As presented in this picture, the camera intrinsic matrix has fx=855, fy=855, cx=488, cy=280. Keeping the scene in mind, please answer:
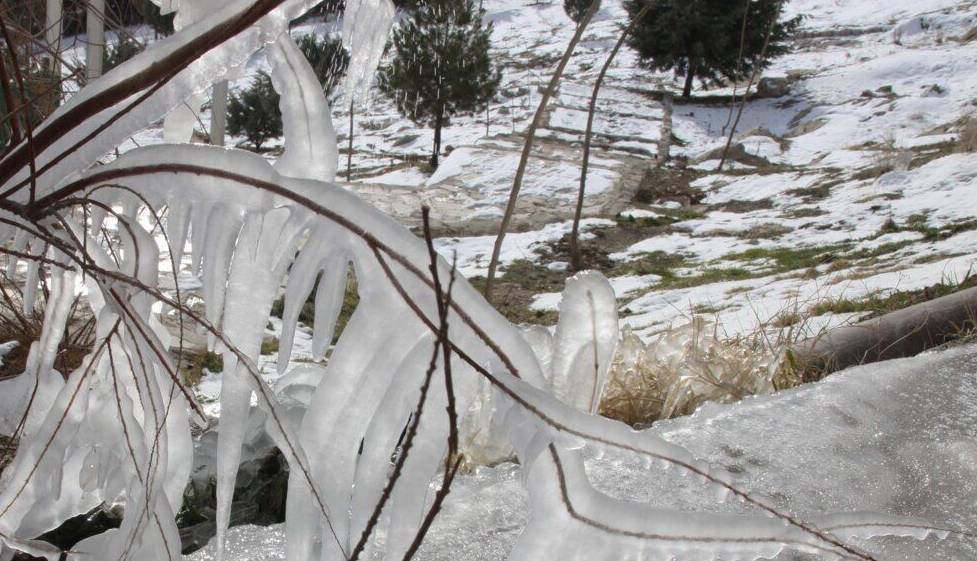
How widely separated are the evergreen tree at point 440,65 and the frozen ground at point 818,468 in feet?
38.6

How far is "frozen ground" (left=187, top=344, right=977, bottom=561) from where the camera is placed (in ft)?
4.42

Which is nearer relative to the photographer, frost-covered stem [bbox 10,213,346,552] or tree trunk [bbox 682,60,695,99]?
frost-covered stem [bbox 10,213,346,552]

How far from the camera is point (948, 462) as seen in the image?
5.20 feet

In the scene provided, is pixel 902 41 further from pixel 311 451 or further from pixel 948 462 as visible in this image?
pixel 311 451

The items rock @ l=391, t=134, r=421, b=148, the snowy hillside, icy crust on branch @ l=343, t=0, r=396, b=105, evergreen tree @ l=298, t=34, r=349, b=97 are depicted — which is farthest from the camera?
rock @ l=391, t=134, r=421, b=148

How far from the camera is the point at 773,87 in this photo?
51.7 ft

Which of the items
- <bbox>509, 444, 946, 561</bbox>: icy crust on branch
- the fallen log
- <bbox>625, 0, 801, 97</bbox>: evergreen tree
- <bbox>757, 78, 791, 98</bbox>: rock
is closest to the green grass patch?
the fallen log

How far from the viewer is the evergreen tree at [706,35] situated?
601 inches

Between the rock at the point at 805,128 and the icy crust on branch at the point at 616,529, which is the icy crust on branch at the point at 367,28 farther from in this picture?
the rock at the point at 805,128

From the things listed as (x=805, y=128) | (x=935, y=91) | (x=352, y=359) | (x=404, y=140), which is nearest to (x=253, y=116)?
(x=404, y=140)

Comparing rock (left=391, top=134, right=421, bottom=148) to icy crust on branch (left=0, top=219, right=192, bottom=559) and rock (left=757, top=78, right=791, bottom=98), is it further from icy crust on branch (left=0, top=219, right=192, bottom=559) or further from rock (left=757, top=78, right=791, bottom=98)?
icy crust on branch (left=0, top=219, right=192, bottom=559)

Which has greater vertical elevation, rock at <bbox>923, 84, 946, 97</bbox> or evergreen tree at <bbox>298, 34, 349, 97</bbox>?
evergreen tree at <bbox>298, 34, 349, 97</bbox>

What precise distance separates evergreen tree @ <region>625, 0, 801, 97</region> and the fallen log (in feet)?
41.9

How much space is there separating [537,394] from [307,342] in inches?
139
